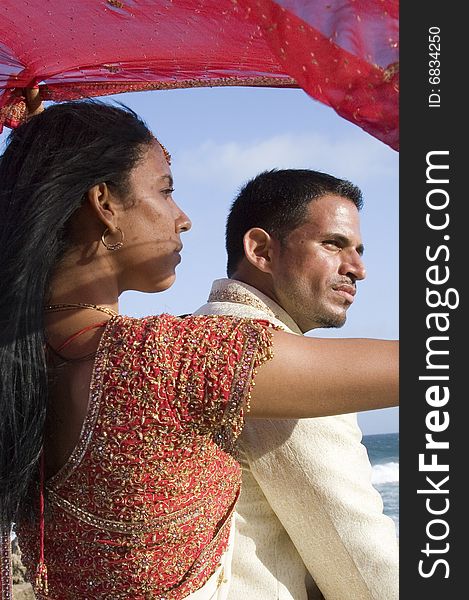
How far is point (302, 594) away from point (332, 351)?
0.84 metres

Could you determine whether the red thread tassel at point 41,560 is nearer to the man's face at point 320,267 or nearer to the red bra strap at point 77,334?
the red bra strap at point 77,334

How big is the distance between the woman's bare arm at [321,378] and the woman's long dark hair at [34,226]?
1.62 ft

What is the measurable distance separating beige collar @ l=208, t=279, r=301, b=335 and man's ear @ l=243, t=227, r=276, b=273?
112 millimetres

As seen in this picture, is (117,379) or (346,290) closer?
(117,379)

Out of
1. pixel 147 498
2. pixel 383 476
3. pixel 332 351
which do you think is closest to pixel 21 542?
pixel 147 498

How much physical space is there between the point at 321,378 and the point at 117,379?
0.42m

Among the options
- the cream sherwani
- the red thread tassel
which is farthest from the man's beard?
the red thread tassel

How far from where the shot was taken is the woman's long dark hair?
199cm

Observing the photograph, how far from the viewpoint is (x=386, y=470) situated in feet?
101

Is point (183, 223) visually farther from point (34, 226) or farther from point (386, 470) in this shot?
point (386, 470)

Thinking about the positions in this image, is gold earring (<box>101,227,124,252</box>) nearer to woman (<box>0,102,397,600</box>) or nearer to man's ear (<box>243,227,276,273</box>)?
woman (<box>0,102,397,600</box>)

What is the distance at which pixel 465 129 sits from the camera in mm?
2094

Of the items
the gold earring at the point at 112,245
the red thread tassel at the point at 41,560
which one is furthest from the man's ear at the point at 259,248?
the red thread tassel at the point at 41,560

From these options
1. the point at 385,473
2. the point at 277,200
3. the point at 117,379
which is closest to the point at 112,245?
the point at 117,379
